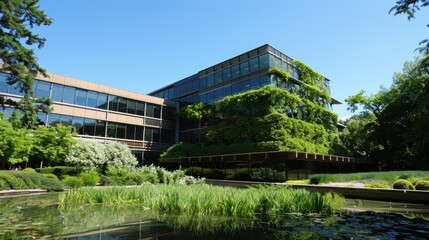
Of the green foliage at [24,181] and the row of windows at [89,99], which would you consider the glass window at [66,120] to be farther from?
the green foliage at [24,181]

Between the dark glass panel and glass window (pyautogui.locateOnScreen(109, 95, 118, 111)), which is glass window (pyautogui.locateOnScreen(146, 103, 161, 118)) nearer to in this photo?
the dark glass panel

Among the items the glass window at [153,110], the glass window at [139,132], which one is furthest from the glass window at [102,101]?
the glass window at [153,110]

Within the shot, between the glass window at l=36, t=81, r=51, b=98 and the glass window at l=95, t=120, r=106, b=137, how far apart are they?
6586 millimetres

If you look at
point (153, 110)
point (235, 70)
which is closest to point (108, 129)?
point (153, 110)

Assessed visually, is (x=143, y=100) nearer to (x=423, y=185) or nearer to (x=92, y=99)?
(x=92, y=99)

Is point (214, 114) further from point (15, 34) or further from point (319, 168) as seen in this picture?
point (15, 34)

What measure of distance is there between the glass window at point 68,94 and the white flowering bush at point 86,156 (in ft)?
37.2

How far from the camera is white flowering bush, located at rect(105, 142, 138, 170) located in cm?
2659

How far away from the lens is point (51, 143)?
26859 mm

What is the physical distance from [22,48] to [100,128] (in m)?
19.7

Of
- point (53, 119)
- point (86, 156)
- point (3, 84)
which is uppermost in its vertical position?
point (3, 84)

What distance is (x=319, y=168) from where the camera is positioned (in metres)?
32.8

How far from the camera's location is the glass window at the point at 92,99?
37.0m

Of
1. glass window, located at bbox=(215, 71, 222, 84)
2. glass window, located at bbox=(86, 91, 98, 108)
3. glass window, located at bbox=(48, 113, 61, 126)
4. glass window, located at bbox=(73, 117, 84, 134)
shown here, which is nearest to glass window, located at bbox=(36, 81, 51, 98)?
glass window, located at bbox=(48, 113, 61, 126)
